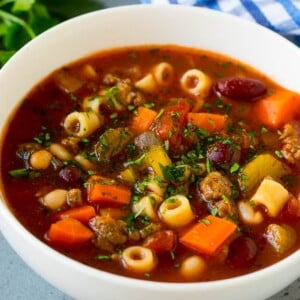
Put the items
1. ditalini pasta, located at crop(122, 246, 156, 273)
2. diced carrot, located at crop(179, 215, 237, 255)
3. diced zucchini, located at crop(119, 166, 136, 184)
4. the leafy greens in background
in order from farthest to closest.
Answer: the leafy greens in background → diced zucchini, located at crop(119, 166, 136, 184) → diced carrot, located at crop(179, 215, 237, 255) → ditalini pasta, located at crop(122, 246, 156, 273)

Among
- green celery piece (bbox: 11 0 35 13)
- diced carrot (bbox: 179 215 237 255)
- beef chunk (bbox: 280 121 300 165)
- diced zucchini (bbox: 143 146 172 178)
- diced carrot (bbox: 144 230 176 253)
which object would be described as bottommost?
green celery piece (bbox: 11 0 35 13)

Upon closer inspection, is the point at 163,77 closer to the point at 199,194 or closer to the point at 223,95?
the point at 223,95

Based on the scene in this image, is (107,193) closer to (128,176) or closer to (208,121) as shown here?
(128,176)

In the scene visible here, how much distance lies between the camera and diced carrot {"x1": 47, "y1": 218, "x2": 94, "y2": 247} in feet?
9.19

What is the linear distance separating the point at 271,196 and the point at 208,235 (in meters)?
0.33

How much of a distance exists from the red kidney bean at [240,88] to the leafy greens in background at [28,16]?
106 cm

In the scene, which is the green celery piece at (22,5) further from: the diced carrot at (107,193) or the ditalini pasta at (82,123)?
the diced carrot at (107,193)

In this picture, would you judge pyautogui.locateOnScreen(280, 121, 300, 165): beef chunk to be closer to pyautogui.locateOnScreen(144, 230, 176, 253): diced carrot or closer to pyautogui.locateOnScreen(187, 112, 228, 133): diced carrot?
pyautogui.locateOnScreen(187, 112, 228, 133): diced carrot

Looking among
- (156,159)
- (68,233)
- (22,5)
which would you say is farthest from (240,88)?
(22,5)

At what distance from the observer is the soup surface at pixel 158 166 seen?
283 cm

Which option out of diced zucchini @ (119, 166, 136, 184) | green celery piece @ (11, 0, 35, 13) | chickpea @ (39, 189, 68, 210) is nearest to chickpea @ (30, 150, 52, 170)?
chickpea @ (39, 189, 68, 210)

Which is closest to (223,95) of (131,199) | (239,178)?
(239,178)

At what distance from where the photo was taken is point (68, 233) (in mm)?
2801

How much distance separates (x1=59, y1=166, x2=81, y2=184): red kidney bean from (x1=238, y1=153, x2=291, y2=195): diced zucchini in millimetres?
645
